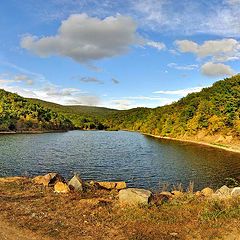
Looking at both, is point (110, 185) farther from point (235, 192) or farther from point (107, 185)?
point (235, 192)

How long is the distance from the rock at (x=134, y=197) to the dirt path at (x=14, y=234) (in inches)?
240

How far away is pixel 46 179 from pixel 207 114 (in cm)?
11072

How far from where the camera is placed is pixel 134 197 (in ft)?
62.7

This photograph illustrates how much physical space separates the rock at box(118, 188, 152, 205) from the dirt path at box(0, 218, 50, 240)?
20.0ft

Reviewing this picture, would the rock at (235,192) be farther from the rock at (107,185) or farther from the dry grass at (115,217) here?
the rock at (107,185)

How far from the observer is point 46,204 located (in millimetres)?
19391

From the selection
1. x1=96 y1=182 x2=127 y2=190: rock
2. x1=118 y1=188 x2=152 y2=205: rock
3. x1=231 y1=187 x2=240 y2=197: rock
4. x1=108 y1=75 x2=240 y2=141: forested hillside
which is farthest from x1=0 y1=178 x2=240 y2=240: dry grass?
x1=108 y1=75 x2=240 y2=141: forested hillside

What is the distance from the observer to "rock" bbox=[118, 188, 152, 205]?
18797 millimetres

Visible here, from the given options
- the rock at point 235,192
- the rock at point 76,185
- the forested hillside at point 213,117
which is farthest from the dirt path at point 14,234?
the forested hillside at point 213,117

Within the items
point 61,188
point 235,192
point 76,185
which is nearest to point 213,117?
point 235,192

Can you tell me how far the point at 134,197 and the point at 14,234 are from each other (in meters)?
7.15

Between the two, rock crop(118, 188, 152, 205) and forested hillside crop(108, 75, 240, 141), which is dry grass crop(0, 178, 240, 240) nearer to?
rock crop(118, 188, 152, 205)

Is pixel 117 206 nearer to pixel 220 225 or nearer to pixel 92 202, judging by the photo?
pixel 92 202

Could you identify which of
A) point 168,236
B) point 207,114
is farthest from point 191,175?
point 207,114
